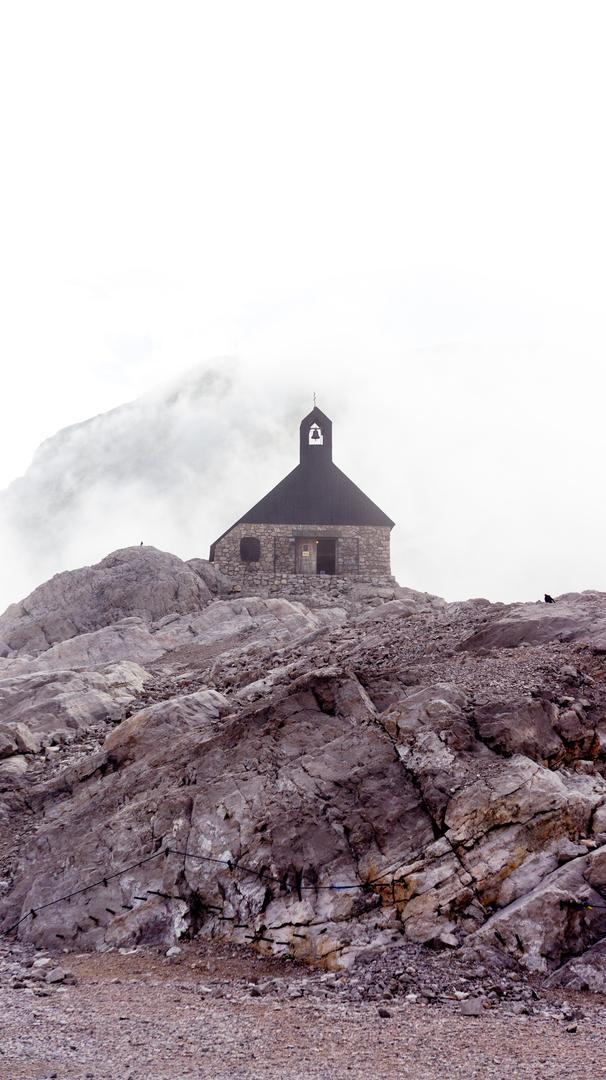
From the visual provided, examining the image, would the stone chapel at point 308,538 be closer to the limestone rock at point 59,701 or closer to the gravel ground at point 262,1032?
the limestone rock at point 59,701

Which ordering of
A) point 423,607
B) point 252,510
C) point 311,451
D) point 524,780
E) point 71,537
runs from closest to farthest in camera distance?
point 524,780
point 423,607
point 252,510
point 311,451
point 71,537

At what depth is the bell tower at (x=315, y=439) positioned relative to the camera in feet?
141

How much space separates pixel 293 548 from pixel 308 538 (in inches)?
34.5

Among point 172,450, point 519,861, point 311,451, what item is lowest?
point 519,861

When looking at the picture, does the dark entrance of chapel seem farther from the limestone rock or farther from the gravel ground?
the gravel ground

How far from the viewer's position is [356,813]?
447 inches

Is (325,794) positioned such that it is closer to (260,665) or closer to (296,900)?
(296,900)

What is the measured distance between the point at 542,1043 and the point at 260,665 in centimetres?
1213

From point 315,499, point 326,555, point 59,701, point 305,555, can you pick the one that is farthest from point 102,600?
point 59,701

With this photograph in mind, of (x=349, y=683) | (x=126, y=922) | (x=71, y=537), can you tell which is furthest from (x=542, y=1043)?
(x=71, y=537)

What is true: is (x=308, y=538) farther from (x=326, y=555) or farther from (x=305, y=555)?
(x=326, y=555)

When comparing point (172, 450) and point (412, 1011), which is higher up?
point (172, 450)

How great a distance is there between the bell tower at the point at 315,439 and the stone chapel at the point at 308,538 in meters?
2.38

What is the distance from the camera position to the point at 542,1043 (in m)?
7.78
